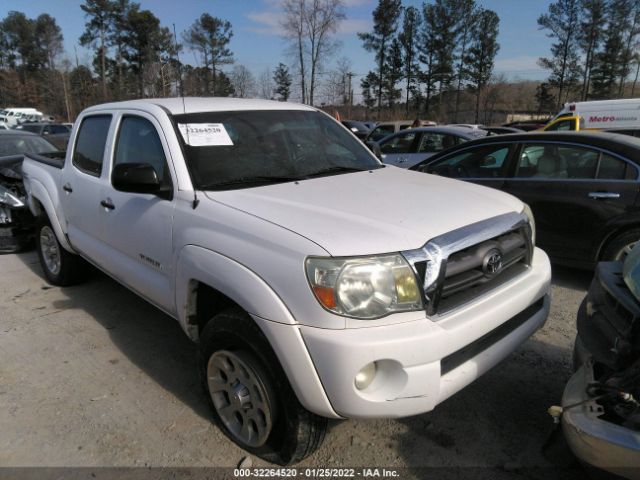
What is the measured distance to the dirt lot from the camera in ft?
8.31

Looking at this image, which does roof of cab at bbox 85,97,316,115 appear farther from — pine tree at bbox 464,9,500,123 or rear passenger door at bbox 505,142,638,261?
pine tree at bbox 464,9,500,123

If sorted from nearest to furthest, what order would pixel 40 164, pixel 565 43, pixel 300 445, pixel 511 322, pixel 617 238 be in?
pixel 300 445 → pixel 511 322 → pixel 617 238 → pixel 40 164 → pixel 565 43

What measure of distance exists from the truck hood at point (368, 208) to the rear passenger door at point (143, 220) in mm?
447

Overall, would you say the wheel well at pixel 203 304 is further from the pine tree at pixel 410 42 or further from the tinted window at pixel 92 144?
the pine tree at pixel 410 42

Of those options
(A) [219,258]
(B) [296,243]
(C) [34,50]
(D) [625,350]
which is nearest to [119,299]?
(A) [219,258]

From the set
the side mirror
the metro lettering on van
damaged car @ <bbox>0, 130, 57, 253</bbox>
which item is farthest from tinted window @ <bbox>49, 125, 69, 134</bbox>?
the side mirror

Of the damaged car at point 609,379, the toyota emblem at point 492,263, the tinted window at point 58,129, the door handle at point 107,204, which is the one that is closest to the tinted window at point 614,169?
the damaged car at point 609,379

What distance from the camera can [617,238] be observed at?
453 centimetres

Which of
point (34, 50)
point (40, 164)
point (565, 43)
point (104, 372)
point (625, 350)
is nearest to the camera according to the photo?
point (625, 350)

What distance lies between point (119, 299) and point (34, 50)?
7916 cm

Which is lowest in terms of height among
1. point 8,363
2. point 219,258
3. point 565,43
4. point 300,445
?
point 8,363

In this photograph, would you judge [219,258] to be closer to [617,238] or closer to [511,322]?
[511,322]

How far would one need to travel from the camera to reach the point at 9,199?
6.16m

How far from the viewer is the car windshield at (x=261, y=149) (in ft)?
9.43
